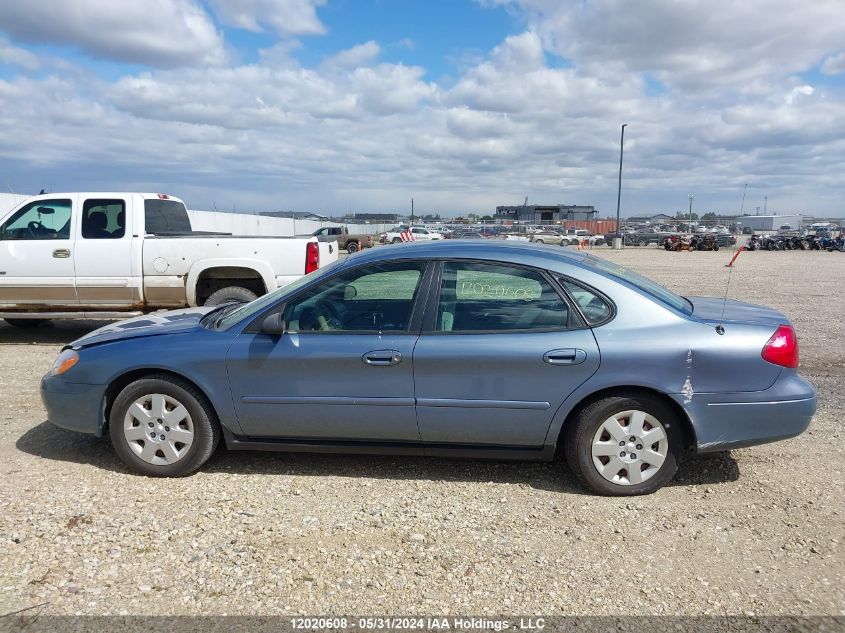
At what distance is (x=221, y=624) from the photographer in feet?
9.02

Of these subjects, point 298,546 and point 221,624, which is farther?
point 298,546

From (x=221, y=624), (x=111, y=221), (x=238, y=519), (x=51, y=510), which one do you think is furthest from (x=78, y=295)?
(x=221, y=624)

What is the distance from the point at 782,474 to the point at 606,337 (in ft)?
5.64

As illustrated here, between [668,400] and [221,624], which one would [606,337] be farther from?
[221,624]

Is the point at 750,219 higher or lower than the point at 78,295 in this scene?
higher

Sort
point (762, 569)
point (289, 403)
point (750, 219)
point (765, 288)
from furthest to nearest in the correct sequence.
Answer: point (750, 219) < point (765, 288) < point (289, 403) < point (762, 569)

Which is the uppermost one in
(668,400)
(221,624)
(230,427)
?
(668,400)

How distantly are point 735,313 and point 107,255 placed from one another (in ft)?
24.3

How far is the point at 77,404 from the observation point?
13.9ft

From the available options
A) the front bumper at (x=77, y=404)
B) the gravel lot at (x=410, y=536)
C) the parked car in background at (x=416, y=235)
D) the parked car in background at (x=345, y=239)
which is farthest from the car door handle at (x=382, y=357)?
the parked car in background at (x=416, y=235)

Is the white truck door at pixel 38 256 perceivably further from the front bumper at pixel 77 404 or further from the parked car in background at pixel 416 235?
the parked car in background at pixel 416 235

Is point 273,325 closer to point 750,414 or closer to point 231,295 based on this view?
point 750,414

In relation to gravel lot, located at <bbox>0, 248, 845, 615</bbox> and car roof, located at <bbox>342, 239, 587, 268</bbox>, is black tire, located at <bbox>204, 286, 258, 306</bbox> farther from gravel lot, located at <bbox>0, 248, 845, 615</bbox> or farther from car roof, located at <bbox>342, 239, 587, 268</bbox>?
car roof, located at <bbox>342, 239, 587, 268</bbox>

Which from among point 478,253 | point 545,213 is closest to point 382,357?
point 478,253
